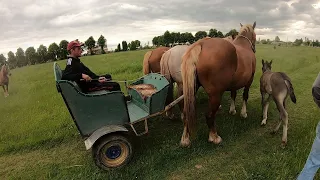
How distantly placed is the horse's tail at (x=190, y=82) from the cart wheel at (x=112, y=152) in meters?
1.31

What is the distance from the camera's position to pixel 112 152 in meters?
4.48

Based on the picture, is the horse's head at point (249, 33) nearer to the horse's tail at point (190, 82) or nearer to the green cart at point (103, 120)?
the horse's tail at point (190, 82)

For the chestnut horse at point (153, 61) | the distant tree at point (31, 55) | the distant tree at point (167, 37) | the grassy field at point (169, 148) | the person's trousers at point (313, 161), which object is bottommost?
the grassy field at point (169, 148)

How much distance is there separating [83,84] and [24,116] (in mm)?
3856

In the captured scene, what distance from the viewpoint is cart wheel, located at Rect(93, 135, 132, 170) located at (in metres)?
4.30

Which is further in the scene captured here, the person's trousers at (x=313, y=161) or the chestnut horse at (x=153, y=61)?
the chestnut horse at (x=153, y=61)

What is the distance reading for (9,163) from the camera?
521cm

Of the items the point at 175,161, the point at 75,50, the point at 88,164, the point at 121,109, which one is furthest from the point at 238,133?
the point at 75,50

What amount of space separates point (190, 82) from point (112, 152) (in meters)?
2.00

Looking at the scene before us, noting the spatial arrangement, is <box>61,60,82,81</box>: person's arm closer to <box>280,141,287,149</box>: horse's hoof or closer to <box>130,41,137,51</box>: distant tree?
<box>280,141,287,149</box>: horse's hoof

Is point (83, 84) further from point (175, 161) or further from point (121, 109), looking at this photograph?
point (175, 161)

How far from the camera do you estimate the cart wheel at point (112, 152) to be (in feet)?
14.1

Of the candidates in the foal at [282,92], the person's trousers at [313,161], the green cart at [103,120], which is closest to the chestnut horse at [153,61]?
the green cart at [103,120]

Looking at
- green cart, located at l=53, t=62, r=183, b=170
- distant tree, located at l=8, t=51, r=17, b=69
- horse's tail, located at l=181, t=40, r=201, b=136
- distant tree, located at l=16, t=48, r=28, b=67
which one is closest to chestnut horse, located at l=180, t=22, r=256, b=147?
horse's tail, located at l=181, t=40, r=201, b=136
